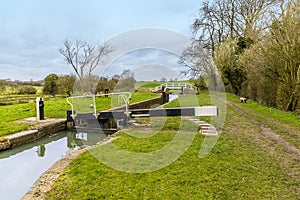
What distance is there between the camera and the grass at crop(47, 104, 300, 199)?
2838 millimetres

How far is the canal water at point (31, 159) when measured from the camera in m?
4.02

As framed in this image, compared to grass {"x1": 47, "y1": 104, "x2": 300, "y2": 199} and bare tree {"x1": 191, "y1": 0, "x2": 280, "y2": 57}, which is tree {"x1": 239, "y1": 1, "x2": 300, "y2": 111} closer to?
grass {"x1": 47, "y1": 104, "x2": 300, "y2": 199}

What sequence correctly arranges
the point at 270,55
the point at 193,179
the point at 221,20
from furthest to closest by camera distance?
1. the point at 221,20
2. the point at 270,55
3. the point at 193,179

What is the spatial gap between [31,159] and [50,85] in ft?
58.8

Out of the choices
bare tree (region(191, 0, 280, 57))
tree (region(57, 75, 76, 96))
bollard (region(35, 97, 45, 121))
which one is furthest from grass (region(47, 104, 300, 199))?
tree (region(57, 75, 76, 96))

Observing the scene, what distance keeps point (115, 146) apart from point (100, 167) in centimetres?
126

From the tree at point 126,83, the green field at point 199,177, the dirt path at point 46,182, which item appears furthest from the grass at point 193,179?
the tree at point 126,83

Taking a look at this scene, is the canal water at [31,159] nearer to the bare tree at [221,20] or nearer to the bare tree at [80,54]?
the bare tree at [221,20]

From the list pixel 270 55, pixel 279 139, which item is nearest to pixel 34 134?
pixel 279 139

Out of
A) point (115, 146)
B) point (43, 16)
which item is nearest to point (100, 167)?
point (115, 146)

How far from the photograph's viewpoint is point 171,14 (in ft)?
45.5

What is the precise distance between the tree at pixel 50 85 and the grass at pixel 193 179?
63.9 ft

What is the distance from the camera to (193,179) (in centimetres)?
319

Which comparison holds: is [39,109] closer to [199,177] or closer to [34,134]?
[34,134]
